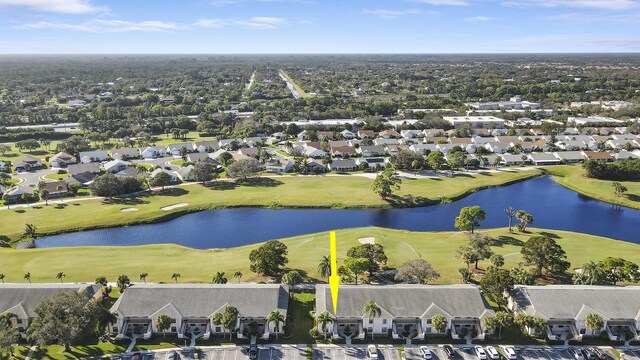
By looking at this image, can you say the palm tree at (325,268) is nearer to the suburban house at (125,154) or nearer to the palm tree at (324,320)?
the palm tree at (324,320)

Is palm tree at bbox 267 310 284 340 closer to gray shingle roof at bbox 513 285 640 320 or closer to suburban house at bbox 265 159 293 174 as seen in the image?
gray shingle roof at bbox 513 285 640 320

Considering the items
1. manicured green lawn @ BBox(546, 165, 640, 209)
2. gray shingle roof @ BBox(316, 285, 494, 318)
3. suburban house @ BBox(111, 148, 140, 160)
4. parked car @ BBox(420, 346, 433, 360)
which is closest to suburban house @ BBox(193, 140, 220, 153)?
suburban house @ BBox(111, 148, 140, 160)

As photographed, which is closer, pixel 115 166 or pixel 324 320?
pixel 324 320

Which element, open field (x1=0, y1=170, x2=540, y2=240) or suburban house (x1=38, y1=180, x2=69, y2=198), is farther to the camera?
suburban house (x1=38, y1=180, x2=69, y2=198)

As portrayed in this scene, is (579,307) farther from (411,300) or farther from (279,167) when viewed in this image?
(279,167)

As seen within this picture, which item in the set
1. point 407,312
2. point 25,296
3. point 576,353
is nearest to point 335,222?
point 407,312


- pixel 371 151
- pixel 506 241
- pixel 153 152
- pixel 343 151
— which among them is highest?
pixel 343 151
